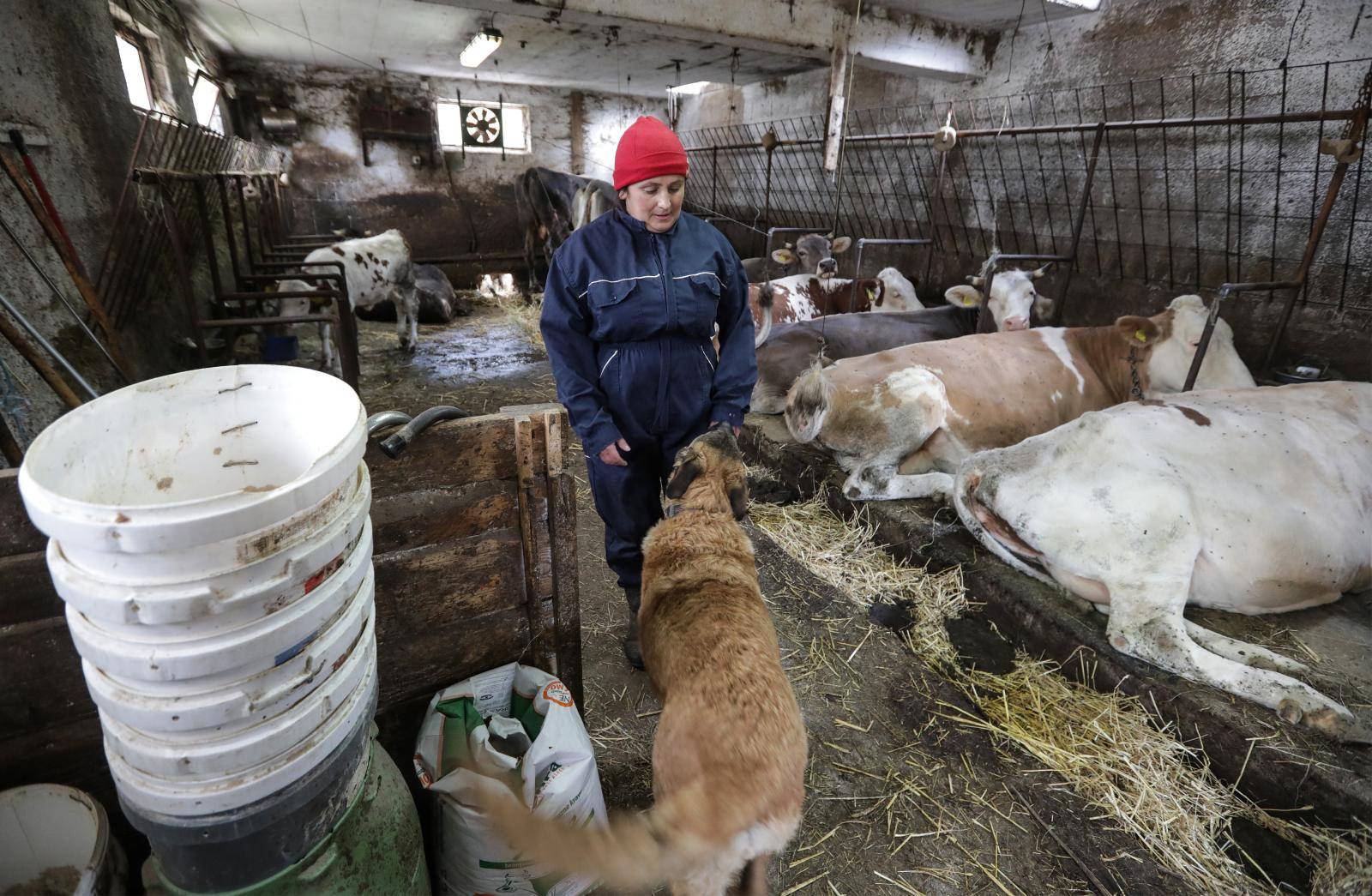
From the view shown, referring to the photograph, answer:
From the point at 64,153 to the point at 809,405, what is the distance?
5014 millimetres

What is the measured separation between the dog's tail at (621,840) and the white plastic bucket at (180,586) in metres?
0.54

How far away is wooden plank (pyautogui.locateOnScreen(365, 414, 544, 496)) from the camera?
1.70 metres

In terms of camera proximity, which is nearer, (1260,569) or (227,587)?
(227,587)

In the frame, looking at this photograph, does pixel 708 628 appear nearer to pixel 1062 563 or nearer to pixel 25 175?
pixel 1062 563

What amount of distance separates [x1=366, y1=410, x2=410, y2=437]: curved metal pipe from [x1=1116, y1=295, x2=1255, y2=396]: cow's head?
16.0 ft

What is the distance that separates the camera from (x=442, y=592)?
6.07ft

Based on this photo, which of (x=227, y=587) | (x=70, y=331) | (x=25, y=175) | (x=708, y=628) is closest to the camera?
(x=227, y=587)

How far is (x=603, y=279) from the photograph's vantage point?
7.42 ft

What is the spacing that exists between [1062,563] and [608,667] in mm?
2169

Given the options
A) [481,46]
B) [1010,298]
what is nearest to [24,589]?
[1010,298]

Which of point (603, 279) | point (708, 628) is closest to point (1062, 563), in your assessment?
point (708, 628)

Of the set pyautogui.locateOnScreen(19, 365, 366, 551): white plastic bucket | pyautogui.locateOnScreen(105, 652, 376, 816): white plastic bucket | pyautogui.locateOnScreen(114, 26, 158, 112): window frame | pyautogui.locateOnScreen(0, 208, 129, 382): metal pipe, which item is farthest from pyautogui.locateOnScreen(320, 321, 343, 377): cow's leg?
pyautogui.locateOnScreen(105, 652, 376, 816): white plastic bucket

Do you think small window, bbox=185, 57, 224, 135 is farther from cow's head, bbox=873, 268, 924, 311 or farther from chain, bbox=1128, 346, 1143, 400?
chain, bbox=1128, 346, 1143, 400

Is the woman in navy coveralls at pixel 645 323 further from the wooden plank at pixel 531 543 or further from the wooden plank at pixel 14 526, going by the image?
the wooden plank at pixel 14 526
